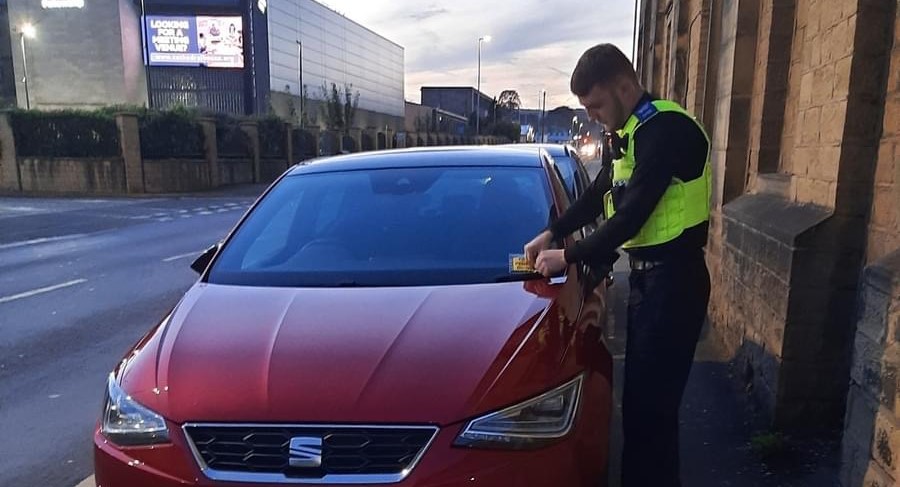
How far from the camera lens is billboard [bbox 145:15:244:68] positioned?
47406mm

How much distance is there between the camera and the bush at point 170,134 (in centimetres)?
2675

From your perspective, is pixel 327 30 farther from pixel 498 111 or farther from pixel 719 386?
pixel 719 386

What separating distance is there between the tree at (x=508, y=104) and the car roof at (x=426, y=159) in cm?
8179

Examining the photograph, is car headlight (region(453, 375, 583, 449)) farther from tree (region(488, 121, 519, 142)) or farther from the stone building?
tree (region(488, 121, 519, 142))

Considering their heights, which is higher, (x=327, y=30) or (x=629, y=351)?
(x=327, y=30)

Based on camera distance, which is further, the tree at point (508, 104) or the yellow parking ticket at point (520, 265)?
the tree at point (508, 104)

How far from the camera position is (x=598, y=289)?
3260 millimetres

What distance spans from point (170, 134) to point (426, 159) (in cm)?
2628

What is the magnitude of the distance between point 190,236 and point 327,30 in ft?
187

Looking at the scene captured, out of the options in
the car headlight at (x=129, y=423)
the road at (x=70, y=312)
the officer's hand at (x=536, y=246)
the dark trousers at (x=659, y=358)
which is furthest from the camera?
the road at (x=70, y=312)

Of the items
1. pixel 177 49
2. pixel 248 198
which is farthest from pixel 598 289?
pixel 177 49

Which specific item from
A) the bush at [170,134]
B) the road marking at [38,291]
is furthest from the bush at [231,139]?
the road marking at [38,291]

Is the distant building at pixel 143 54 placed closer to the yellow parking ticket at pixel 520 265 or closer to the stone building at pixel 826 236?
the stone building at pixel 826 236

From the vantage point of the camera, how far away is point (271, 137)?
3353 centimetres
